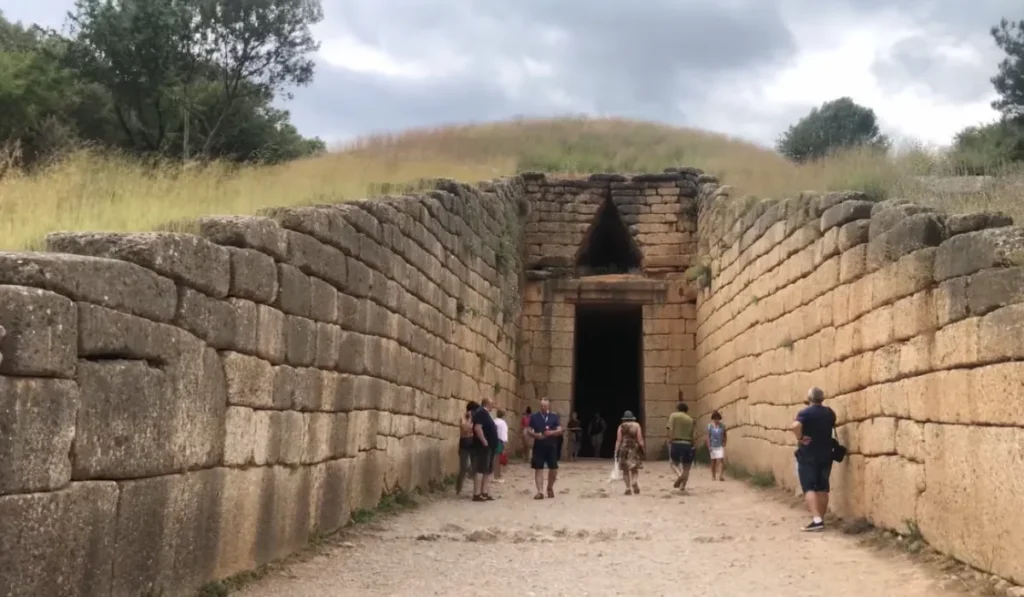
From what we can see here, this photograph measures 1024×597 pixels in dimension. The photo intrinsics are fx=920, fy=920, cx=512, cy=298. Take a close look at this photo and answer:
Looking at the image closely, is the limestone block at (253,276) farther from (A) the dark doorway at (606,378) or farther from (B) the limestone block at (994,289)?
(A) the dark doorway at (606,378)

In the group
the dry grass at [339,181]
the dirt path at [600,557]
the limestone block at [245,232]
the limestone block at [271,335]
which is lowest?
the dirt path at [600,557]

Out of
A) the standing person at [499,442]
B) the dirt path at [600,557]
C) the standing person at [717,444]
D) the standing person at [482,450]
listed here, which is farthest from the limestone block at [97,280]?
the standing person at [717,444]

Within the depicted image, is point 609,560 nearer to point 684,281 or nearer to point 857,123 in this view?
point 684,281

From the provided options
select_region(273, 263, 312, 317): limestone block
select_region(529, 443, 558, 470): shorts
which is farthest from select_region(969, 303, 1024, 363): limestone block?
select_region(529, 443, 558, 470): shorts

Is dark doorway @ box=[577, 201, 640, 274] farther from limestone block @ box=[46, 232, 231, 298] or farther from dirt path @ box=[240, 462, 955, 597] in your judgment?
limestone block @ box=[46, 232, 231, 298]

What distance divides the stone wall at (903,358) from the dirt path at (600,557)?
549mm

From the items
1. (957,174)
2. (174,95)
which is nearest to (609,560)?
(957,174)

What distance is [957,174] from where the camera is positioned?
496 inches

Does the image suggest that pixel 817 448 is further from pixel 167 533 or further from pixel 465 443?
pixel 167 533

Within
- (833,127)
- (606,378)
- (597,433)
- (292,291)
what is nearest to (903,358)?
(292,291)

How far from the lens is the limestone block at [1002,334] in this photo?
568 centimetres

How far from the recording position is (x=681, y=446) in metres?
13.1

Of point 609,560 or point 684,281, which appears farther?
point 684,281

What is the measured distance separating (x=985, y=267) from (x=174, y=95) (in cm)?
2177
